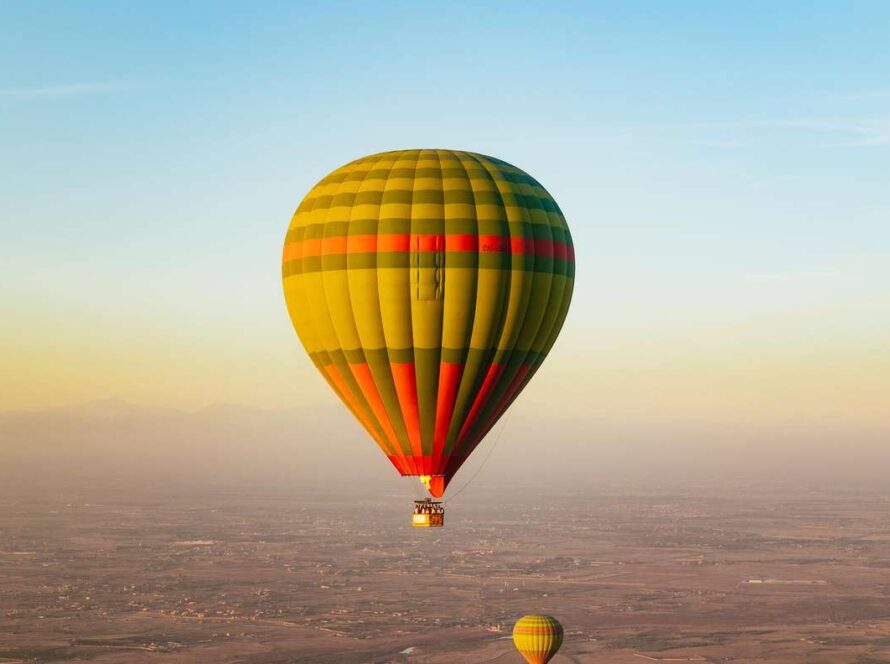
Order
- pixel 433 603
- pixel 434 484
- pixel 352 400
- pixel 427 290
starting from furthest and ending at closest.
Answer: pixel 433 603
pixel 352 400
pixel 434 484
pixel 427 290

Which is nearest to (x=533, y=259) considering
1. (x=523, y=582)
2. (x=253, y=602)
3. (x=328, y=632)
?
(x=328, y=632)

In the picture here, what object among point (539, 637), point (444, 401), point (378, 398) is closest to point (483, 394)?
point (444, 401)

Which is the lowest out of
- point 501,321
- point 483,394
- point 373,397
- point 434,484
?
point 434,484

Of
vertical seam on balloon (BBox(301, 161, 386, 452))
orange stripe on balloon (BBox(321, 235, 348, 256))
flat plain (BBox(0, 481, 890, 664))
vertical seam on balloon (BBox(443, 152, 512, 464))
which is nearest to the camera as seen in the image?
vertical seam on balloon (BBox(443, 152, 512, 464))

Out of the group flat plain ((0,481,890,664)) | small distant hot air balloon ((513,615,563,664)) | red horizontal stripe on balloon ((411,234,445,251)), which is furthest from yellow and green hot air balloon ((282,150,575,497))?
flat plain ((0,481,890,664))

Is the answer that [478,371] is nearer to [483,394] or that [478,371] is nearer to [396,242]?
[483,394]

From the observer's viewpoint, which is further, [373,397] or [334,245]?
[373,397]

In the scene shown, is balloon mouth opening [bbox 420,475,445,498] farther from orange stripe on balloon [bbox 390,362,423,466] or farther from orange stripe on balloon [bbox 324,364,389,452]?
orange stripe on balloon [bbox 324,364,389,452]
